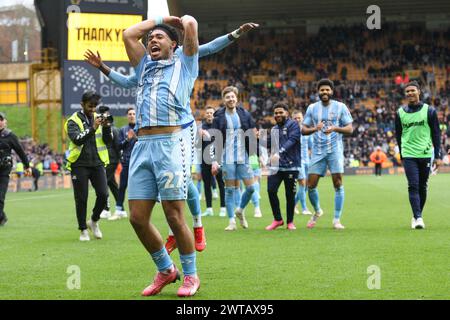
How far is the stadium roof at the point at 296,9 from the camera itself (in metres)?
50.8

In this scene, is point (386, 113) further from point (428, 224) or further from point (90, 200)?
point (428, 224)

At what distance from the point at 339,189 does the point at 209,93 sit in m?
39.4

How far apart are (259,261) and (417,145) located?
185 inches

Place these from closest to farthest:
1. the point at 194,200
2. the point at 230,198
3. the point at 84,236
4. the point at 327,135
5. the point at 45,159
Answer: the point at 194,200, the point at 84,236, the point at 327,135, the point at 230,198, the point at 45,159

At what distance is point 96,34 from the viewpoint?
3080cm

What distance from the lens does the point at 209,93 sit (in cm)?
5184

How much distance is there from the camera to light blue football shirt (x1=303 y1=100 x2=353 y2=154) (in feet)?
41.8

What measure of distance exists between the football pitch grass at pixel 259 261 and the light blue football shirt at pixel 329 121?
1.28m

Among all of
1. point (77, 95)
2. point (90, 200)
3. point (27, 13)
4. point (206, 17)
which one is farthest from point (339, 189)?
point (27, 13)

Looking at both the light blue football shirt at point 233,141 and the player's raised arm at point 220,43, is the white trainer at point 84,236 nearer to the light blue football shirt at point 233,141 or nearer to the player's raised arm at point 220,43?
the light blue football shirt at point 233,141

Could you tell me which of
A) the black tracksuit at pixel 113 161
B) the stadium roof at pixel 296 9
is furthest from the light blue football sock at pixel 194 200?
the stadium roof at pixel 296 9

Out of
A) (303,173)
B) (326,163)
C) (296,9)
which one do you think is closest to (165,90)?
(326,163)

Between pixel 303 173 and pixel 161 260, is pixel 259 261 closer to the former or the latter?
pixel 161 260

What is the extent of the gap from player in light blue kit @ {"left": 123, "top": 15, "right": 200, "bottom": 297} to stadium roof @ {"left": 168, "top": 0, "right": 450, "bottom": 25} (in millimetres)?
41495
